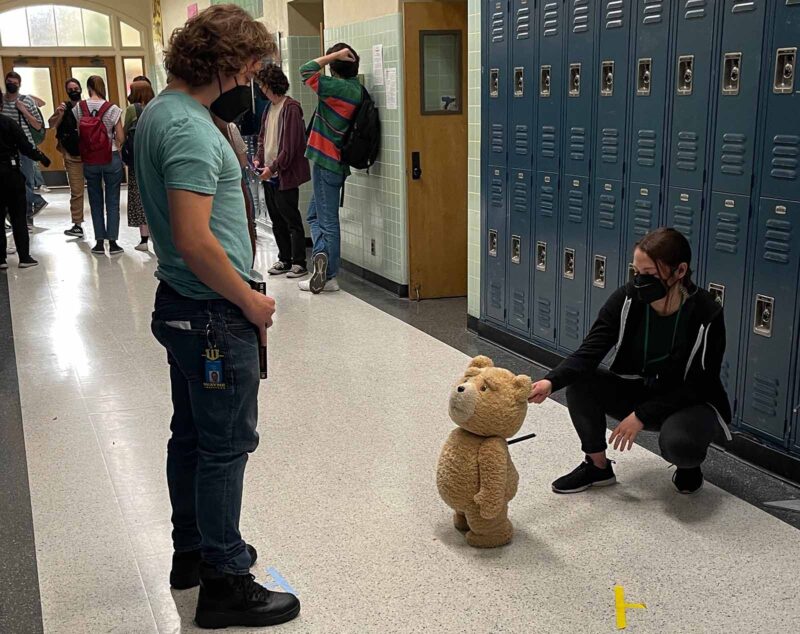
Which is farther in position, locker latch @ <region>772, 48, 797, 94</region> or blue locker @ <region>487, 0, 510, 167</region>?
blue locker @ <region>487, 0, 510, 167</region>

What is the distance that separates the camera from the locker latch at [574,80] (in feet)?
13.7

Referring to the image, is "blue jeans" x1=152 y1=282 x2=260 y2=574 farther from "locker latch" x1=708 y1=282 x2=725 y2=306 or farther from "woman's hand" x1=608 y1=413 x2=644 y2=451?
"locker latch" x1=708 y1=282 x2=725 y2=306

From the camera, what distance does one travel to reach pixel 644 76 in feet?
12.3

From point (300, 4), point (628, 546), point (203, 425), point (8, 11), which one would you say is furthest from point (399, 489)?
point (8, 11)

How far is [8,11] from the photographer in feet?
46.4

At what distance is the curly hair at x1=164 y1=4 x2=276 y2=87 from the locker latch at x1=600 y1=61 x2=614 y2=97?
2.29 m

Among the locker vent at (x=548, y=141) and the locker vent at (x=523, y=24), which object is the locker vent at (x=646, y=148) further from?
the locker vent at (x=523, y=24)

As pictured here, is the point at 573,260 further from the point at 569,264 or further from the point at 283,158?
the point at 283,158

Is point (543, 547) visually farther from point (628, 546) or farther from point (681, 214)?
point (681, 214)

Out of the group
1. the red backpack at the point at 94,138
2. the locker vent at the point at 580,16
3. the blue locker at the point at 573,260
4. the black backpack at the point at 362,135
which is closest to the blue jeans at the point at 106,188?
A: the red backpack at the point at 94,138

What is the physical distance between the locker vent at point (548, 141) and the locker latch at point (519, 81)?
0.95 ft

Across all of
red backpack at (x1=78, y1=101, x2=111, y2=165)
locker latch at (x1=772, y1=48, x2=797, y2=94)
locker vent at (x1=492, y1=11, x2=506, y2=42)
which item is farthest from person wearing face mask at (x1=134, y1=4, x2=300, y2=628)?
red backpack at (x1=78, y1=101, x2=111, y2=165)

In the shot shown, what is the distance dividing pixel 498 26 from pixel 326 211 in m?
2.10

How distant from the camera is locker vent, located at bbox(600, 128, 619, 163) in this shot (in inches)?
156
